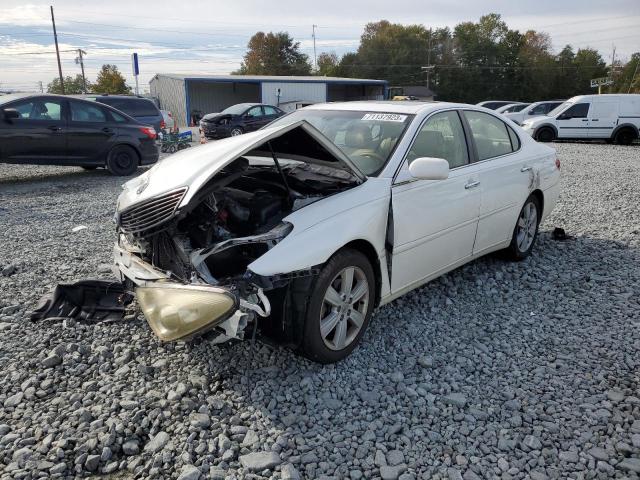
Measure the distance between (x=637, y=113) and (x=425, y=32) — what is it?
6757cm

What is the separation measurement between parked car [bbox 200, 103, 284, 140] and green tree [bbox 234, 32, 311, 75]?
187ft

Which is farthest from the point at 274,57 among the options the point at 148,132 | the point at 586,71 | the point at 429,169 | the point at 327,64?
the point at 429,169

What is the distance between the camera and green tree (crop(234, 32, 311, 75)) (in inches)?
2995

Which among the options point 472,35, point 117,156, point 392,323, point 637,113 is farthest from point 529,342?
point 472,35

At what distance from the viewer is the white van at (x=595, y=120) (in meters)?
19.5

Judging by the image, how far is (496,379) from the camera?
3.24 meters

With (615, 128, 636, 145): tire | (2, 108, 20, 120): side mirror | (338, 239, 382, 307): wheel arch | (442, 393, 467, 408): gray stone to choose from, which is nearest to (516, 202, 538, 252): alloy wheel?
(338, 239, 382, 307): wheel arch

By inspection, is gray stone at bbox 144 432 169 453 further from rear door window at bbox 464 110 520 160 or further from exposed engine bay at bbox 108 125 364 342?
rear door window at bbox 464 110 520 160

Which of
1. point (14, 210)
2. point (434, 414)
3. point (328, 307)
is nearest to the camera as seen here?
point (434, 414)

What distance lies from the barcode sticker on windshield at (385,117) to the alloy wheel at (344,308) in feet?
4.73

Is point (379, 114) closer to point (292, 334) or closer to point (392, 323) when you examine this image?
point (392, 323)

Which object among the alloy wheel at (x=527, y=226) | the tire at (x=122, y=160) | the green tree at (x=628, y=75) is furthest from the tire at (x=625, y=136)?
the green tree at (x=628, y=75)

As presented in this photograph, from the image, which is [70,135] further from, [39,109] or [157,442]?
[157,442]

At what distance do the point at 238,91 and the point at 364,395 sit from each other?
151 ft
